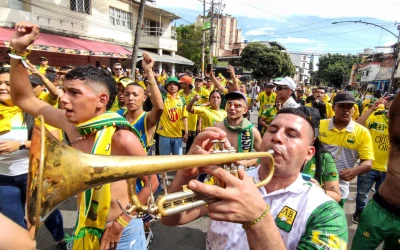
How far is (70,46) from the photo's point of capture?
16672mm

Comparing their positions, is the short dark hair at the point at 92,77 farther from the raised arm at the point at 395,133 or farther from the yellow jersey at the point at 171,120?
the yellow jersey at the point at 171,120

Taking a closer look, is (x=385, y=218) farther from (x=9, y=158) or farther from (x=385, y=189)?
(x=9, y=158)

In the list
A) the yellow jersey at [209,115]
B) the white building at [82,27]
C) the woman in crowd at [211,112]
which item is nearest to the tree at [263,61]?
the white building at [82,27]

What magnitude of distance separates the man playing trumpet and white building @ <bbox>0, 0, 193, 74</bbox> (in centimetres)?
1483

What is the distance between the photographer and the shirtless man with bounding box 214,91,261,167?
3.42m

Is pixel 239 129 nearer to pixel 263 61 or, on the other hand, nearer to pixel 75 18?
pixel 75 18

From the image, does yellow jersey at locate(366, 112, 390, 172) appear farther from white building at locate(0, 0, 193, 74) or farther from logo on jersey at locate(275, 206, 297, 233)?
white building at locate(0, 0, 193, 74)

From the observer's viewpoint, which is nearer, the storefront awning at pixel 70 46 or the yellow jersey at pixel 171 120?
the yellow jersey at pixel 171 120

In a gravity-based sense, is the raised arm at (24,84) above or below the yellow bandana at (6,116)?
above

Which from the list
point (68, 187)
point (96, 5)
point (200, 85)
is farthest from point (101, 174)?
point (96, 5)

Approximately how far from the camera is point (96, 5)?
68.3 feet

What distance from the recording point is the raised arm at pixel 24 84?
1.98 metres

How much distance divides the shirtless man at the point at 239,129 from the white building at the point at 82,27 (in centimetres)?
1345

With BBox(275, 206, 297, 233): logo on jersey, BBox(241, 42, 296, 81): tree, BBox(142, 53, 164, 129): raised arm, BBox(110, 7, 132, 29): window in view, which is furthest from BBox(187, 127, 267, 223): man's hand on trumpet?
BBox(241, 42, 296, 81): tree
